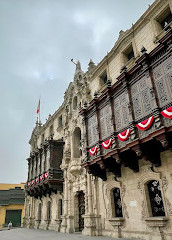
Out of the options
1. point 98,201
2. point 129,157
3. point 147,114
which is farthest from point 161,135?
point 98,201

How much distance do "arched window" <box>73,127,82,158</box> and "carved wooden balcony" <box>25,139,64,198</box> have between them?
3016mm

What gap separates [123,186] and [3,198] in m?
32.3

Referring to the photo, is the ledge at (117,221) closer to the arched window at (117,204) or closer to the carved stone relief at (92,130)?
the arched window at (117,204)

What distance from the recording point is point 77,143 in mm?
21000

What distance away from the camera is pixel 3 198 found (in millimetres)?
38281

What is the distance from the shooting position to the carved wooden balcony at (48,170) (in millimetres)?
21283

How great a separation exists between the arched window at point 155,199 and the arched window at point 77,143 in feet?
30.9

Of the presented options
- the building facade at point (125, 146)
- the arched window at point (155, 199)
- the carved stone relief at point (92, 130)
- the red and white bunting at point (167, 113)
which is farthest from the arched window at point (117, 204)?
the red and white bunting at point (167, 113)

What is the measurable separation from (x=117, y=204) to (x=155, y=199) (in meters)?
3.45

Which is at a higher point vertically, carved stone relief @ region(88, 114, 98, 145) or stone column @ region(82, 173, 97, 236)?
carved stone relief @ region(88, 114, 98, 145)

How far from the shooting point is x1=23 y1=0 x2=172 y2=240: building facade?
10.7m

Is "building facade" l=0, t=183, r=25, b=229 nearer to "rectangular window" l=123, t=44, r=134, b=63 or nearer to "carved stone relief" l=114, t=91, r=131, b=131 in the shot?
"carved stone relief" l=114, t=91, r=131, b=131

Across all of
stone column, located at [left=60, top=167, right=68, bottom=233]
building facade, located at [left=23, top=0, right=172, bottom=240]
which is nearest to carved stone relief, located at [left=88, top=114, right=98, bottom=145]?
building facade, located at [left=23, top=0, right=172, bottom=240]

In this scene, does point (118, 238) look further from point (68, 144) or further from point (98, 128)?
point (68, 144)
